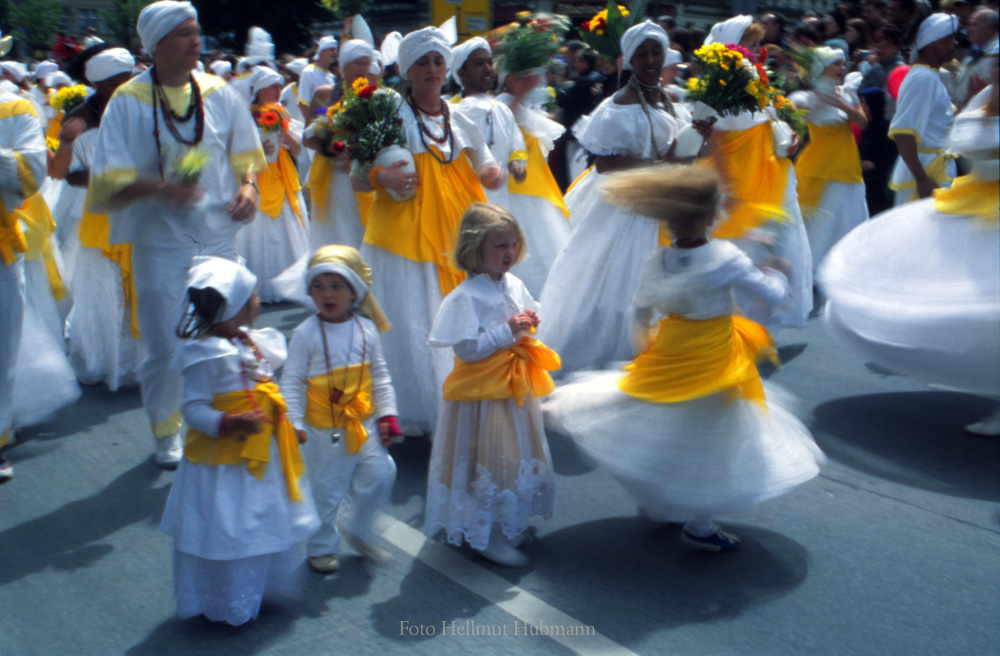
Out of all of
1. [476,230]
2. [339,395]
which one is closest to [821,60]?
[476,230]

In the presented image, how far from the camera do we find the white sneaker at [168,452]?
17.1 ft

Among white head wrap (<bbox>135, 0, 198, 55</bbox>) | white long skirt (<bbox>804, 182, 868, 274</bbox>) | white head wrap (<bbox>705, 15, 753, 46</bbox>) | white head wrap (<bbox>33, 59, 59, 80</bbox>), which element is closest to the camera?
white head wrap (<bbox>135, 0, 198, 55</bbox>)

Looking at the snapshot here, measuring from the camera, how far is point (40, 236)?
5.95 metres

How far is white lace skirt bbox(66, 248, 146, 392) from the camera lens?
6.59 m

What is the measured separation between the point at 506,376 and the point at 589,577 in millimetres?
900

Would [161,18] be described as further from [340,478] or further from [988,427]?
[988,427]

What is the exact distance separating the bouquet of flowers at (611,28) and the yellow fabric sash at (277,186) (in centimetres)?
344

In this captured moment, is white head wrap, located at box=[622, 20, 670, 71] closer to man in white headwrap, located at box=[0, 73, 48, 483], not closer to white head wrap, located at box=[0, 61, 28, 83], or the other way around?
man in white headwrap, located at box=[0, 73, 48, 483]

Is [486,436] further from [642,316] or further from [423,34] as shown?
[423,34]

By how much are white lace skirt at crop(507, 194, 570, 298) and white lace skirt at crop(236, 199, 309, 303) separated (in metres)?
2.88

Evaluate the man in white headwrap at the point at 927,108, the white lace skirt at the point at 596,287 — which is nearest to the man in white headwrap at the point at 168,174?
the white lace skirt at the point at 596,287

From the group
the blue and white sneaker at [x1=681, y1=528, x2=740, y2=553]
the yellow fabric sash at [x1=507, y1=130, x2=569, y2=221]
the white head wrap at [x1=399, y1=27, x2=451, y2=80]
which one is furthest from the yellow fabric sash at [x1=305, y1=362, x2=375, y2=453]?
the yellow fabric sash at [x1=507, y1=130, x2=569, y2=221]

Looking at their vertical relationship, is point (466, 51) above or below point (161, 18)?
below

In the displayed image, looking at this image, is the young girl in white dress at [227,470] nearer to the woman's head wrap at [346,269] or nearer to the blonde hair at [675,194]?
the woman's head wrap at [346,269]
